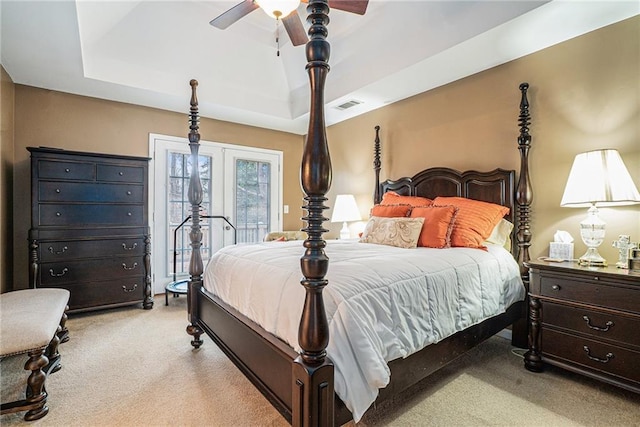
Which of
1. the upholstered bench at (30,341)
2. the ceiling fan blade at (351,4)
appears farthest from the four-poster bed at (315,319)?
the ceiling fan blade at (351,4)

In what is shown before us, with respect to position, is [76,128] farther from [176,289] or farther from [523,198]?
[523,198]

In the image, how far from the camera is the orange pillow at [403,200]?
3.31m

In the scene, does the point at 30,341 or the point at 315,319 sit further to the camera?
the point at 30,341

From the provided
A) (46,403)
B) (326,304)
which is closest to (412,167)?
(326,304)

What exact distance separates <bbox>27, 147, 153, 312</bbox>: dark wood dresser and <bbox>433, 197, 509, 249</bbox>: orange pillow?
3270 millimetres

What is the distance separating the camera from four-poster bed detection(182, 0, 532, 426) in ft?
3.86

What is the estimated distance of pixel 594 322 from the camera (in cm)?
197

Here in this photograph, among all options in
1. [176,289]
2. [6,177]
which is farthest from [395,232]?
[6,177]

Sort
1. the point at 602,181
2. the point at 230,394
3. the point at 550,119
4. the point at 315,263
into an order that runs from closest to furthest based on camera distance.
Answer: the point at 315,263, the point at 230,394, the point at 602,181, the point at 550,119

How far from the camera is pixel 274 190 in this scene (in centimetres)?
526

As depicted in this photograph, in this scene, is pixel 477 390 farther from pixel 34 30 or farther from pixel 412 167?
pixel 34 30

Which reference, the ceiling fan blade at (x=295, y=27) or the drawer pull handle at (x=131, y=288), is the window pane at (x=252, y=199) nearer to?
the drawer pull handle at (x=131, y=288)

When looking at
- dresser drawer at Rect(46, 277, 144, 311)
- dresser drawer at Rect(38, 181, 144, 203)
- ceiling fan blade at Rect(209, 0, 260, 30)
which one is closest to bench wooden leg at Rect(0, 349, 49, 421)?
dresser drawer at Rect(46, 277, 144, 311)

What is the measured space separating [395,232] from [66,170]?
328cm
